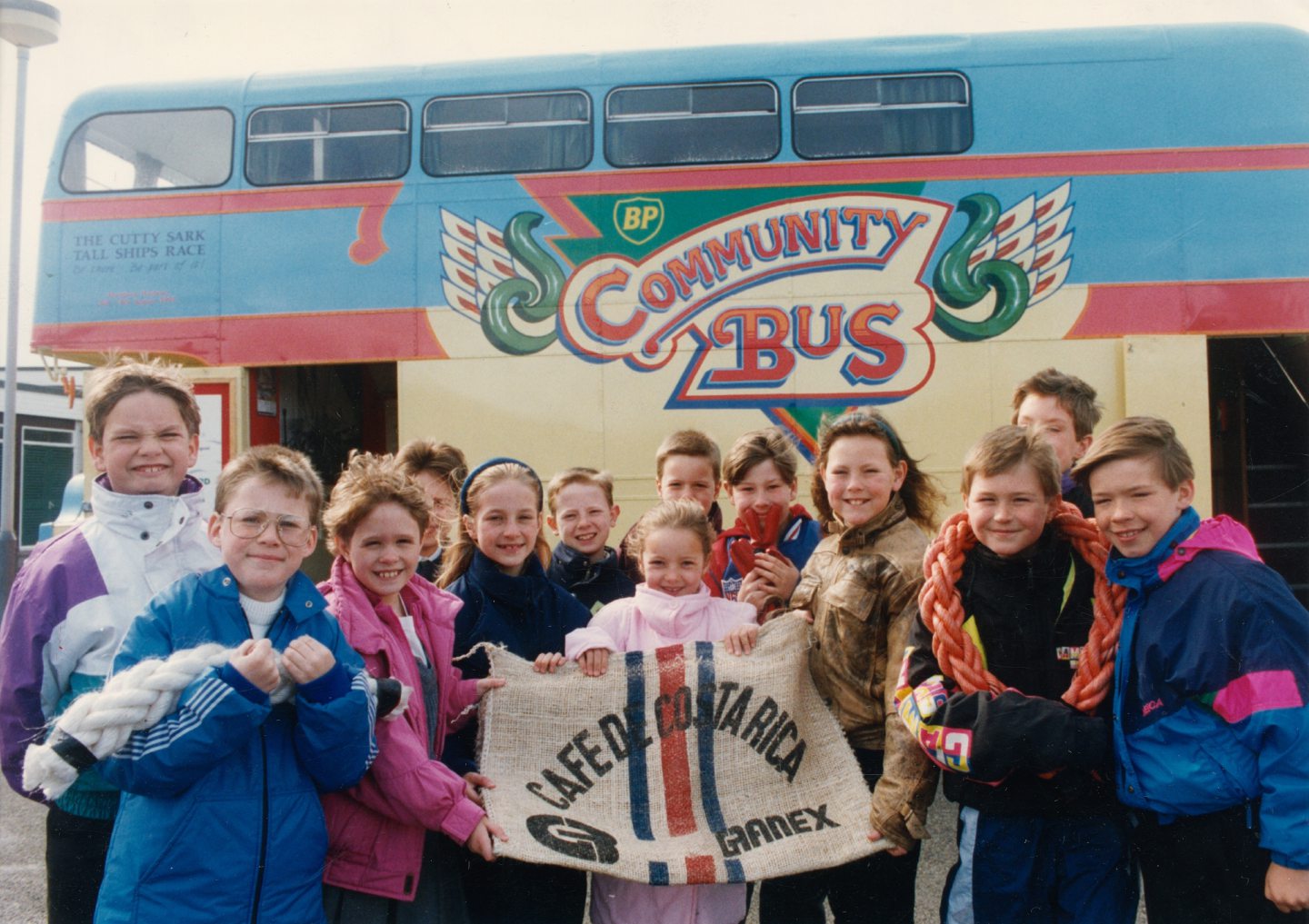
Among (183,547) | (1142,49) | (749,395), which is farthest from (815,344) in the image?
(183,547)

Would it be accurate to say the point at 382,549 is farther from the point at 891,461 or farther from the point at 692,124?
the point at 692,124

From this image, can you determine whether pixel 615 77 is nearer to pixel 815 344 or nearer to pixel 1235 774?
pixel 815 344

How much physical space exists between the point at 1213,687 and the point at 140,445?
257 cm

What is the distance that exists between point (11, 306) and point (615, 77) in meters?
4.05

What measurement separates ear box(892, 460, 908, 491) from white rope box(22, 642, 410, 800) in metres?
1.77

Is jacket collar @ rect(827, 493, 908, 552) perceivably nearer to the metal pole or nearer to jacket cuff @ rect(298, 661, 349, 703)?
jacket cuff @ rect(298, 661, 349, 703)

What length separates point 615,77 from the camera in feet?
20.9

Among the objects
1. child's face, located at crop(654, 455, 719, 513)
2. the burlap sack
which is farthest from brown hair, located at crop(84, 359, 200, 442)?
child's face, located at crop(654, 455, 719, 513)

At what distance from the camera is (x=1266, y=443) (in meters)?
7.09

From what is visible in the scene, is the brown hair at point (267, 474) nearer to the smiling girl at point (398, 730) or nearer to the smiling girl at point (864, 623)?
the smiling girl at point (398, 730)

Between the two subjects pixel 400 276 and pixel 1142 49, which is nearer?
pixel 1142 49

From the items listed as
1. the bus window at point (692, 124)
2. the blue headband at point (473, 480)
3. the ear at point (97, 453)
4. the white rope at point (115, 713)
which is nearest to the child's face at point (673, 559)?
the blue headband at point (473, 480)

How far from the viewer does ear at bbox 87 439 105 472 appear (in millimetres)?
2266

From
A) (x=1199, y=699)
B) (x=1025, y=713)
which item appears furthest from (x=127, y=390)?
(x=1199, y=699)
